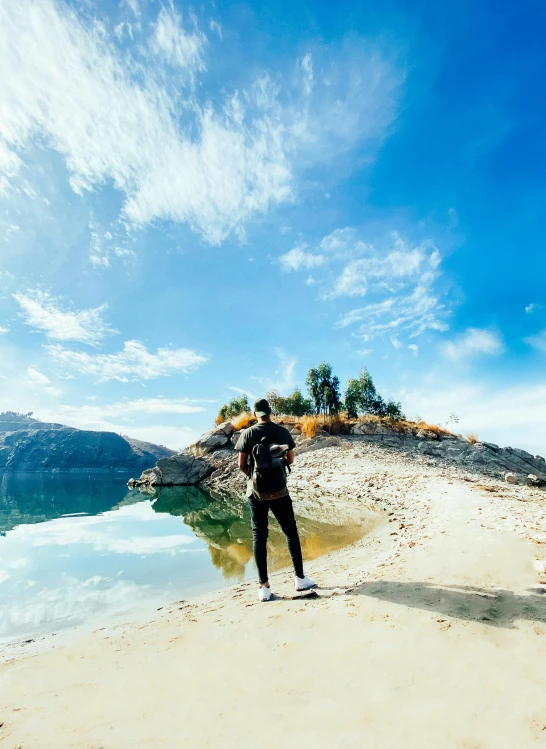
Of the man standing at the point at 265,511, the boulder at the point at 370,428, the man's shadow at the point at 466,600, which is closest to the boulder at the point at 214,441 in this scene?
the boulder at the point at 370,428

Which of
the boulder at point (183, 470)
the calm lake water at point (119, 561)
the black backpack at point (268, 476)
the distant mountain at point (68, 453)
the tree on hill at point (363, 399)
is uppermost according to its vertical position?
the distant mountain at point (68, 453)

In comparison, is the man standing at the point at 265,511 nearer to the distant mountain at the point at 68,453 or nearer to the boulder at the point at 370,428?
the boulder at the point at 370,428

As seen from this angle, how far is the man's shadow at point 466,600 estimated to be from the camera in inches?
141

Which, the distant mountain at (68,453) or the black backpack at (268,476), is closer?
the black backpack at (268,476)

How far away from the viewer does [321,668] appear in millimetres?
2908

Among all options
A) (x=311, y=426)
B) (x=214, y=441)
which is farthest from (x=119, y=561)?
(x=214, y=441)

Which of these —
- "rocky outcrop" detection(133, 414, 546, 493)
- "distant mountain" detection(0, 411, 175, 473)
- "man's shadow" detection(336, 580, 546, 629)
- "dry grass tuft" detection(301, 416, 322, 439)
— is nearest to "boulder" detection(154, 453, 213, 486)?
"rocky outcrop" detection(133, 414, 546, 493)

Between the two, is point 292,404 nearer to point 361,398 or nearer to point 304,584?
point 361,398

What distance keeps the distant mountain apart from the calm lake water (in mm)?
141644

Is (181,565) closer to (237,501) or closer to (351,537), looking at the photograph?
(351,537)

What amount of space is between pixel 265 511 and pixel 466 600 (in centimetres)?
277

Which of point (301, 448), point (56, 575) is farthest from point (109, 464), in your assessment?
point (56, 575)

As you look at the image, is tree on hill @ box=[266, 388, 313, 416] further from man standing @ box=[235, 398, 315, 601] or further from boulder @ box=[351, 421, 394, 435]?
man standing @ box=[235, 398, 315, 601]

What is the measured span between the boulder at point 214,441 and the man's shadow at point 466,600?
93.6 ft
